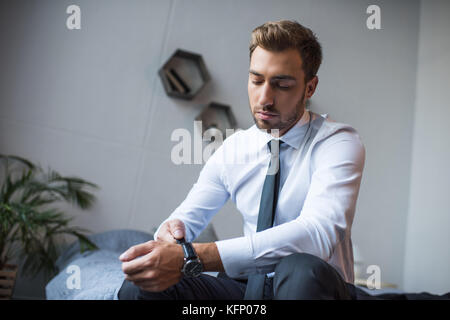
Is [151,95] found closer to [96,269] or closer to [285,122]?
[96,269]

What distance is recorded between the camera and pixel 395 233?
12.0 ft

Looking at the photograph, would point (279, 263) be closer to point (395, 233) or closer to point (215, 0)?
point (215, 0)

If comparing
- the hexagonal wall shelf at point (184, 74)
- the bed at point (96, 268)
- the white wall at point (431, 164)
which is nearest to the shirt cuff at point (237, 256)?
the bed at point (96, 268)

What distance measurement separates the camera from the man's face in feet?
4.00

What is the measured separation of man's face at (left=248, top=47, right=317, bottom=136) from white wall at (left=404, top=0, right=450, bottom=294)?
269 centimetres

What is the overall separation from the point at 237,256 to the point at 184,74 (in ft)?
8.07

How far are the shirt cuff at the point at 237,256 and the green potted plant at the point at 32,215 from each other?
1594mm

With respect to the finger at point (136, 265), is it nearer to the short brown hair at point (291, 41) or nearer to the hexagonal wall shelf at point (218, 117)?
the short brown hair at point (291, 41)

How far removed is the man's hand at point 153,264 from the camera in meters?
0.89

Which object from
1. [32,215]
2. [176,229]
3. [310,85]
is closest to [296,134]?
[310,85]

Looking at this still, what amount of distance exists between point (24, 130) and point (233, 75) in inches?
64.1

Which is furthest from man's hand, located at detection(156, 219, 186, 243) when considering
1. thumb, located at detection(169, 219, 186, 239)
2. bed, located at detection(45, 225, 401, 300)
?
bed, located at detection(45, 225, 401, 300)
